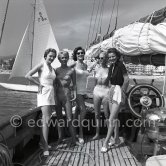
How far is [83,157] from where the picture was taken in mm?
4977

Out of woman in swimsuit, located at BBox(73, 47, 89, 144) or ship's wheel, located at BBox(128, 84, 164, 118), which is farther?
woman in swimsuit, located at BBox(73, 47, 89, 144)

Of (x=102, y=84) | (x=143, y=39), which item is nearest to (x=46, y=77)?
(x=102, y=84)

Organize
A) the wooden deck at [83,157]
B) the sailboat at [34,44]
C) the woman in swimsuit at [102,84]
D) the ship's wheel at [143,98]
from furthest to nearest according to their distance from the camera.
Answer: the sailboat at [34,44] < the woman in swimsuit at [102,84] < the ship's wheel at [143,98] < the wooden deck at [83,157]

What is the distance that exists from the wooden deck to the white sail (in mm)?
29743

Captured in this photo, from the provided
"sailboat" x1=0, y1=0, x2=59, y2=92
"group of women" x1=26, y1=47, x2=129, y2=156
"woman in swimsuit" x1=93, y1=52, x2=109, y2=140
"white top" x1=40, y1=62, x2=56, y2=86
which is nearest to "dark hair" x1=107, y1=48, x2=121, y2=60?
"group of women" x1=26, y1=47, x2=129, y2=156

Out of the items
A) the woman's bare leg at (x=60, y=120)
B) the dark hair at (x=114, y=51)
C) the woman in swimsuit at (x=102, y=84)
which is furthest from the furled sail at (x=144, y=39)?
the woman's bare leg at (x=60, y=120)

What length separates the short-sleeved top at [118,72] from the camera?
16.4ft

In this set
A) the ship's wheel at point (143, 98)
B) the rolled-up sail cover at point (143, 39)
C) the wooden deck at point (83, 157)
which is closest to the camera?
the rolled-up sail cover at point (143, 39)

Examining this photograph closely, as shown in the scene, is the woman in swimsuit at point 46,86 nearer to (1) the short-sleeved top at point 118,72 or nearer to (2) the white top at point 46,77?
(2) the white top at point 46,77

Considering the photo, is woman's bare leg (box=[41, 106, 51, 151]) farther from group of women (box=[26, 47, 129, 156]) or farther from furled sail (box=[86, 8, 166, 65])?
furled sail (box=[86, 8, 166, 65])

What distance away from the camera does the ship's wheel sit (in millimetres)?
5199

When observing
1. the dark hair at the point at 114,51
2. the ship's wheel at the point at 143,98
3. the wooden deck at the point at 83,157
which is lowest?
the wooden deck at the point at 83,157

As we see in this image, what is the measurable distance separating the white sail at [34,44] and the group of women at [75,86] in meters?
29.6

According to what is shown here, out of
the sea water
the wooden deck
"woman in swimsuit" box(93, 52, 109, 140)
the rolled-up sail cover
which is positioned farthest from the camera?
the sea water
